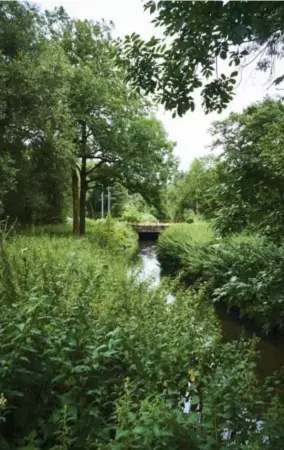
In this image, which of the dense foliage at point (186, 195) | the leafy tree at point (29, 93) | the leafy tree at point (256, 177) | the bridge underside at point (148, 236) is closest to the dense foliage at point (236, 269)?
the leafy tree at point (256, 177)

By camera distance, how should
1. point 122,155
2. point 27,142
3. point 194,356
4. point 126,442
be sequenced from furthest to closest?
point 122,155 < point 27,142 < point 194,356 < point 126,442

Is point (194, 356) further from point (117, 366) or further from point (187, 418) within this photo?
point (187, 418)

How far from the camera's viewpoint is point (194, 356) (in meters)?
2.23

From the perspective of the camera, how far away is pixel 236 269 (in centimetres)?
326

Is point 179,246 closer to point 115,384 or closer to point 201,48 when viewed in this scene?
point 115,384

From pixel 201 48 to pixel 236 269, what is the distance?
6.77ft

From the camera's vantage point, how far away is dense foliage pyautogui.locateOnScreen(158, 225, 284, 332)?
2695 mm

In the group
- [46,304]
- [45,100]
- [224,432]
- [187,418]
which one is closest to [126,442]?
[187,418]

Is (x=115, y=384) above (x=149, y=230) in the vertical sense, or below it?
above

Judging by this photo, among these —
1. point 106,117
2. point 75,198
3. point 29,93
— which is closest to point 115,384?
point 29,93

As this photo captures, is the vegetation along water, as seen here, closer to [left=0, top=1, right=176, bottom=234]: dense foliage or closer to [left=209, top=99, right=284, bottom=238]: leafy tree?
[left=209, top=99, right=284, bottom=238]: leafy tree

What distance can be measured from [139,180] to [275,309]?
32.9ft

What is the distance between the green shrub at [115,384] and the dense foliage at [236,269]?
0.51m

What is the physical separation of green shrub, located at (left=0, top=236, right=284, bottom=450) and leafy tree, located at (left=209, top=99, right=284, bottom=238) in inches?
35.5
